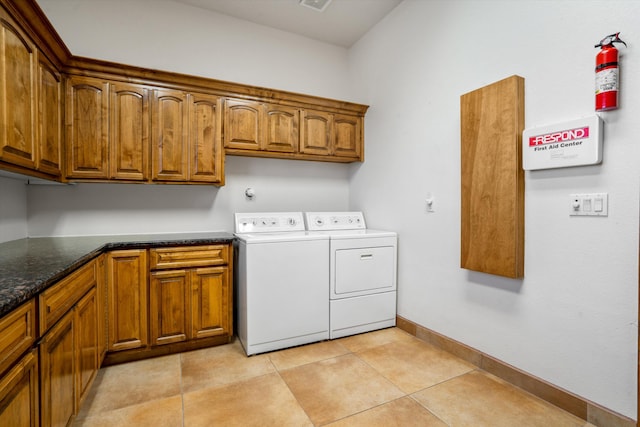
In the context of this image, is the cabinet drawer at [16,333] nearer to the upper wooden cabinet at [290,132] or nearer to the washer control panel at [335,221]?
the upper wooden cabinet at [290,132]

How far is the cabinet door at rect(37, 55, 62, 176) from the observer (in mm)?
1957

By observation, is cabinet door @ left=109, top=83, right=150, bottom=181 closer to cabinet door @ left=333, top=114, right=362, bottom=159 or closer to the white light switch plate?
cabinet door @ left=333, top=114, right=362, bottom=159

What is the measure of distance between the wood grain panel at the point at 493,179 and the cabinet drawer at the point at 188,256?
1.88m

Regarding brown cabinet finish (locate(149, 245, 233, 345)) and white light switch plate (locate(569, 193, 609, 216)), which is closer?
white light switch plate (locate(569, 193, 609, 216))

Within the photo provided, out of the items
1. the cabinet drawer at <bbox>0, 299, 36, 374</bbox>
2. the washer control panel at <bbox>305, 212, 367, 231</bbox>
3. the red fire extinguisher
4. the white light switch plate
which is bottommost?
the cabinet drawer at <bbox>0, 299, 36, 374</bbox>

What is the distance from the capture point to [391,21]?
307cm

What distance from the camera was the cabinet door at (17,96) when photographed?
1.54 metres

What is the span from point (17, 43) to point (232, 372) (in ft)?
7.56

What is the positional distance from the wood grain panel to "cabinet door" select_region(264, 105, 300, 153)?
1529 millimetres

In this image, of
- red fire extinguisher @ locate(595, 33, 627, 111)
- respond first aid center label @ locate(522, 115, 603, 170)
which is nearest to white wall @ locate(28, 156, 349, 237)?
respond first aid center label @ locate(522, 115, 603, 170)

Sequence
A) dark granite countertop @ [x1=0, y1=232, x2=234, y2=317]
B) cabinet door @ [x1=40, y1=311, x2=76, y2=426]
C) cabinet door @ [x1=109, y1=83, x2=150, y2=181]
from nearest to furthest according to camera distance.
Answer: dark granite countertop @ [x1=0, y1=232, x2=234, y2=317]
cabinet door @ [x1=40, y1=311, x2=76, y2=426]
cabinet door @ [x1=109, y1=83, x2=150, y2=181]

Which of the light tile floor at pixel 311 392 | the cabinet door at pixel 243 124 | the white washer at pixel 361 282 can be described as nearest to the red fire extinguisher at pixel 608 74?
the light tile floor at pixel 311 392

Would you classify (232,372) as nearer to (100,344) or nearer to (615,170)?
(100,344)

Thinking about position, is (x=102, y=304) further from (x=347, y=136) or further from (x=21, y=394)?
(x=347, y=136)
